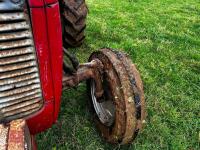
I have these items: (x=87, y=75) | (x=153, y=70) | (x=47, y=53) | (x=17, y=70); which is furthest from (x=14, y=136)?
(x=153, y=70)

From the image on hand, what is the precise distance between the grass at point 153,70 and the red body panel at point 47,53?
69 centimetres

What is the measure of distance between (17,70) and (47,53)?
197 millimetres

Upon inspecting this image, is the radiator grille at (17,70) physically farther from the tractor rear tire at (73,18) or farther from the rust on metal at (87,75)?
the tractor rear tire at (73,18)

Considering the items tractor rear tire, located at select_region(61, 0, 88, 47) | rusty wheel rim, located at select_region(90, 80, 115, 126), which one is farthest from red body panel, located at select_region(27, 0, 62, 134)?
tractor rear tire, located at select_region(61, 0, 88, 47)

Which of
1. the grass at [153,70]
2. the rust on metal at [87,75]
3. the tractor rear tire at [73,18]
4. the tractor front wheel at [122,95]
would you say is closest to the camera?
the tractor front wheel at [122,95]

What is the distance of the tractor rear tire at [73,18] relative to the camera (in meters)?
3.62

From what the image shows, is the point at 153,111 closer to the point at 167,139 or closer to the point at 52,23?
the point at 167,139

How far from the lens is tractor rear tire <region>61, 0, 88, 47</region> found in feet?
11.9

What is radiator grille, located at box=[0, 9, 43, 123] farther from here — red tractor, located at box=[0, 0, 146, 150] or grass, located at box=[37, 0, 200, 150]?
grass, located at box=[37, 0, 200, 150]

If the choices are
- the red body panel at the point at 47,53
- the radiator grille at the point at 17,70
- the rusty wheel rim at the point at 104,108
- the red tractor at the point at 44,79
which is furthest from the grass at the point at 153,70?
the radiator grille at the point at 17,70

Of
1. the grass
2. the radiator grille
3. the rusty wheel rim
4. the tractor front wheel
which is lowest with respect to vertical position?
the grass

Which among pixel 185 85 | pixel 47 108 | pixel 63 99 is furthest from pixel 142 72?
pixel 47 108

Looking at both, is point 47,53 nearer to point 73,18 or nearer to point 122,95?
point 122,95

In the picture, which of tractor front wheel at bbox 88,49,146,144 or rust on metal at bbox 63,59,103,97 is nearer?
tractor front wheel at bbox 88,49,146,144
